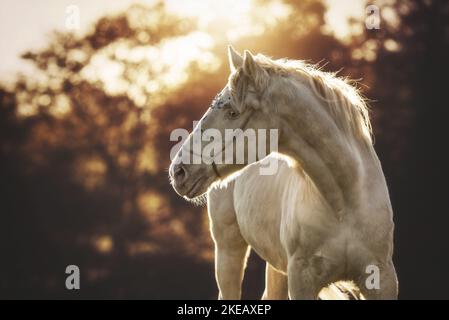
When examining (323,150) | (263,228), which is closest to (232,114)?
(323,150)

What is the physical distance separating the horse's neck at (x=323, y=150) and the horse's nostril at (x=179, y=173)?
2.48 ft

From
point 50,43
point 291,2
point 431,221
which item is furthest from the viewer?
point 50,43

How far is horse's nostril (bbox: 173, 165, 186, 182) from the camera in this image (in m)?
6.21

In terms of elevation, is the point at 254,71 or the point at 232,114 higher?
the point at 254,71

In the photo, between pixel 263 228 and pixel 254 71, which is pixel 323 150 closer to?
pixel 254 71

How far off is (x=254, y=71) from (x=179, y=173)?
94 cm

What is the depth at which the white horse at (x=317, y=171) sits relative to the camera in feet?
20.2

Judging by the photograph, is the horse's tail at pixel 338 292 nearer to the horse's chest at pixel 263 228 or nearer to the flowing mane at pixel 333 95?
the horse's chest at pixel 263 228

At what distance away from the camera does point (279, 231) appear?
293 inches

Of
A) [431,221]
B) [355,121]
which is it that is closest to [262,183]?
[355,121]

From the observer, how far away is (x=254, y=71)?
6121 mm

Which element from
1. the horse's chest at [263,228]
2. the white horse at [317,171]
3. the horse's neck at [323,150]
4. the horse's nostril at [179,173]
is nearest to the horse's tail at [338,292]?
the white horse at [317,171]

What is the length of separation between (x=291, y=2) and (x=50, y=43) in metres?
6.43

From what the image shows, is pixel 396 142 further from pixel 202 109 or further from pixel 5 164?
pixel 5 164
